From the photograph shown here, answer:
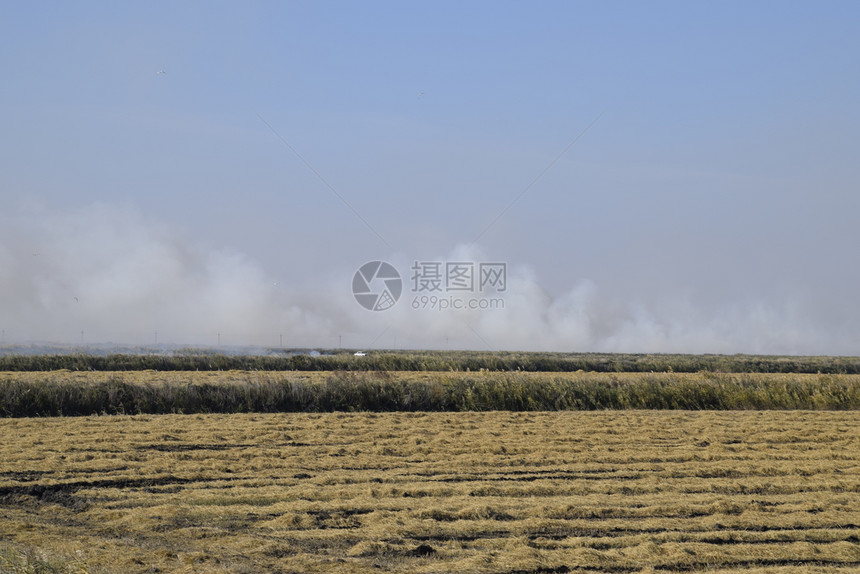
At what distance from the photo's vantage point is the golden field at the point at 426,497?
7898 millimetres

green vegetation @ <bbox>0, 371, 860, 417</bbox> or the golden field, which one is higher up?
green vegetation @ <bbox>0, 371, 860, 417</bbox>

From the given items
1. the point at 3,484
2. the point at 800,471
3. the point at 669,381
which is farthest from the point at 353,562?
the point at 669,381

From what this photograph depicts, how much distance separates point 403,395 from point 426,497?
12053mm

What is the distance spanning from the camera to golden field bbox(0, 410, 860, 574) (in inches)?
311

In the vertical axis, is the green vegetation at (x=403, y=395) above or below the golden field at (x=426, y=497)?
above

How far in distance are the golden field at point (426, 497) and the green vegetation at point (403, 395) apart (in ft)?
9.05

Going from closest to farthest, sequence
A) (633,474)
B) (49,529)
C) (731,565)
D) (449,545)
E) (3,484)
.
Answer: (731,565)
(449,545)
(49,529)
(3,484)
(633,474)

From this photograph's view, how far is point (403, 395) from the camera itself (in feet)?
75.3

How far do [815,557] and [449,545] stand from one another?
3.56 meters

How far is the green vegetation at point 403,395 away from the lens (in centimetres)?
2123

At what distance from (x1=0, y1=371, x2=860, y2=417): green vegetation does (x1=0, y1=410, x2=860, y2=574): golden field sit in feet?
9.05

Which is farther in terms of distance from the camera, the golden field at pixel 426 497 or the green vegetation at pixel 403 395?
the green vegetation at pixel 403 395

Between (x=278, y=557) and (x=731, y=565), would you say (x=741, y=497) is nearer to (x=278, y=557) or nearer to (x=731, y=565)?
(x=731, y=565)

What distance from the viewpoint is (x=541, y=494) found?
11148 mm
